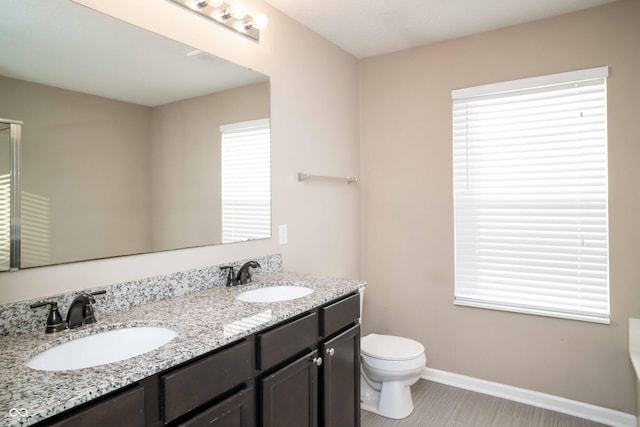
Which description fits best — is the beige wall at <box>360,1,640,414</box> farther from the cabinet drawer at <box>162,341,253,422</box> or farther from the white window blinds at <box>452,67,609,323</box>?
the cabinet drawer at <box>162,341,253,422</box>

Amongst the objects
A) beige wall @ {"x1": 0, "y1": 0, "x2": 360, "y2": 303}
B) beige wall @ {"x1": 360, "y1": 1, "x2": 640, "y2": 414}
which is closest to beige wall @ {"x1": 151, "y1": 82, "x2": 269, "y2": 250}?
beige wall @ {"x1": 0, "y1": 0, "x2": 360, "y2": 303}

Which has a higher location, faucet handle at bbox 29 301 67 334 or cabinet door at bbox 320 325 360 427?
faucet handle at bbox 29 301 67 334

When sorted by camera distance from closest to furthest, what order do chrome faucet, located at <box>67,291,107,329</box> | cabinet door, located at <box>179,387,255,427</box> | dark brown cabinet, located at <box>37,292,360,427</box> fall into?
dark brown cabinet, located at <box>37,292,360,427</box>, cabinet door, located at <box>179,387,255,427</box>, chrome faucet, located at <box>67,291,107,329</box>

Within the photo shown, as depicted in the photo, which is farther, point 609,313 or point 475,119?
point 475,119

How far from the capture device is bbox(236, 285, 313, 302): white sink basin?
196cm

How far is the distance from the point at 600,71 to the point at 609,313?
1.46m

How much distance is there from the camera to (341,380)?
188 centimetres

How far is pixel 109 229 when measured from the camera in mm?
1533

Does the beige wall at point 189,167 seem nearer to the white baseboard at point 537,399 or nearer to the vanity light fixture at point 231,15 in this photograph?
the vanity light fixture at point 231,15

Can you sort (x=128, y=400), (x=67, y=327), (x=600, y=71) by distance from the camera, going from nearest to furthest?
(x=128, y=400), (x=67, y=327), (x=600, y=71)

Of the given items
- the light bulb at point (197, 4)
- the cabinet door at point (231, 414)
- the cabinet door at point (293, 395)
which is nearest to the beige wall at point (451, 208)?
the cabinet door at point (293, 395)

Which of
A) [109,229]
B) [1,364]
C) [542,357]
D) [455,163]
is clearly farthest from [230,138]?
[542,357]

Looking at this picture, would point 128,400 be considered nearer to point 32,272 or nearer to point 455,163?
point 32,272

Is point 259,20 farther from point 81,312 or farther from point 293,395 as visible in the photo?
point 293,395
